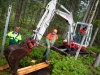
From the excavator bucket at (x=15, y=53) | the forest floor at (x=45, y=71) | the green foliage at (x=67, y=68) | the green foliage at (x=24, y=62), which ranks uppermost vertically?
the excavator bucket at (x=15, y=53)

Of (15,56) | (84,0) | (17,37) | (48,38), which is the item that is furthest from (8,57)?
(84,0)

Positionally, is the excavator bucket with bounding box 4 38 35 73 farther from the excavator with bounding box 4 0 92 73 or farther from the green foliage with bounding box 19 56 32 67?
the green foliage with bounding box 19 56 32 67

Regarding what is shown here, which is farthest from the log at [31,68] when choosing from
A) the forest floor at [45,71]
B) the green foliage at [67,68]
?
the green foliage at [67,68]

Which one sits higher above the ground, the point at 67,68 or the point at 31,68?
the point at 31,68

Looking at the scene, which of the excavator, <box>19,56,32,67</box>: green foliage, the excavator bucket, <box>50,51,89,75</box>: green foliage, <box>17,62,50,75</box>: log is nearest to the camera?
the excavator bucket

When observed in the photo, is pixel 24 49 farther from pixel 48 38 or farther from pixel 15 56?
pixel 48 38

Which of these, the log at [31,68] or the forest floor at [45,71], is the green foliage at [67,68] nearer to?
the forest floor at [45,71]

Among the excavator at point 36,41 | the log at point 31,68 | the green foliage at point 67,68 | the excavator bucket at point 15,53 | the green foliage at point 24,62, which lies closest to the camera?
the excavator bucket at point 15,53

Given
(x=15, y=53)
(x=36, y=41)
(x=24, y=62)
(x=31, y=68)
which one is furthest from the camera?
(x=36, y=41)

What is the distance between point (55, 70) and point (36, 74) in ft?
3.68

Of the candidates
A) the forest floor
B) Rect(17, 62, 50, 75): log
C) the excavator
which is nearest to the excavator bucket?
the excavator

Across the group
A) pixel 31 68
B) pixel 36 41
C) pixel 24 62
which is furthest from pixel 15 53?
pixel 36 41

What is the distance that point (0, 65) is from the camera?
8.63 meters

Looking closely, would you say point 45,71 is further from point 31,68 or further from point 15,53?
point 15,53
